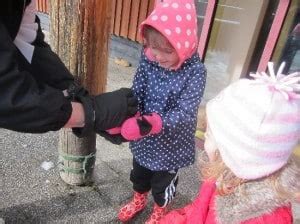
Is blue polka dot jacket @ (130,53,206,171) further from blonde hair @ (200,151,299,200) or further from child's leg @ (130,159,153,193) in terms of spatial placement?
blonde hair @ (200,151,299,200)

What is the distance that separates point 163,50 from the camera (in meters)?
1.95

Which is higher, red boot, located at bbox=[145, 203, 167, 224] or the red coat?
the red coat

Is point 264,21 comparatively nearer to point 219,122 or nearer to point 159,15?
point 159,15

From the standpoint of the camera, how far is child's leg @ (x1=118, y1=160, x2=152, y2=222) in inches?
96.7

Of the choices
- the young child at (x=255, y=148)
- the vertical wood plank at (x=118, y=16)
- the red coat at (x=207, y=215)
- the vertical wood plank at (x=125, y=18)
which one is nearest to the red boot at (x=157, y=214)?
the red coat at (x=207, y=215)

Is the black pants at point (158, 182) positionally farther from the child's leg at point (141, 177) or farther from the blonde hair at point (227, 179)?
the blonde hair at point (227, 179)

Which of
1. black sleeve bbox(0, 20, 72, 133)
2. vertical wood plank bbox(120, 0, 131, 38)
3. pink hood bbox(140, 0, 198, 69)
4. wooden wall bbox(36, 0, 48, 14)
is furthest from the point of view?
wooden wall bbox(36, 0, 48, 14)

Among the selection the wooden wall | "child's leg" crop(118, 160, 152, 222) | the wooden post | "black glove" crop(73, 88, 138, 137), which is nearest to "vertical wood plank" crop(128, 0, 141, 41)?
the wooden wall

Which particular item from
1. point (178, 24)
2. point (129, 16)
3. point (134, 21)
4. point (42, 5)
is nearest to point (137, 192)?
point (178, 24)

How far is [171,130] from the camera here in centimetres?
210

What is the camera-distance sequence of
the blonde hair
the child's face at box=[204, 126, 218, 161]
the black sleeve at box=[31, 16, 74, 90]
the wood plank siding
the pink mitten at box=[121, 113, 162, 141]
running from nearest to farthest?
the blonde hair → the child's face at box=[204, 126, 218, 161] → the pink mitten at box=[121, 113, 162, 141] → the black sleeve at box=[31, 16, 74, 90] → the wood plank siding

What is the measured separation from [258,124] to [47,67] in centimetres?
123

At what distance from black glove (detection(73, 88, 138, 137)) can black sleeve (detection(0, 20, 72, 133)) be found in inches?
4.7

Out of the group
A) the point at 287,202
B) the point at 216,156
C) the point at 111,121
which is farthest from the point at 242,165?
the point at 111,121
